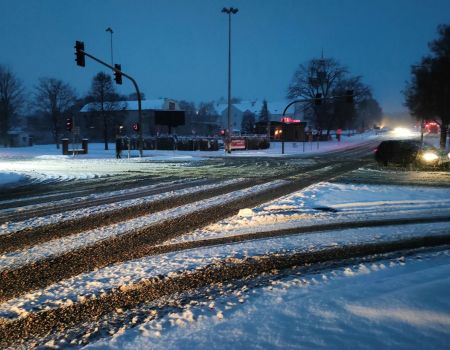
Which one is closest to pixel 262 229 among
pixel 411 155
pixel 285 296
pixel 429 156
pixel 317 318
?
pixel 285 296

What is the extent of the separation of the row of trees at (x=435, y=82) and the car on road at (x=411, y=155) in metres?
11.0

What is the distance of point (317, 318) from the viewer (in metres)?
3.90

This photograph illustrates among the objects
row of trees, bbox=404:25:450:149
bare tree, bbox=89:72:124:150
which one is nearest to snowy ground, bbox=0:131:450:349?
row of trees, bbox=404:25:450:149

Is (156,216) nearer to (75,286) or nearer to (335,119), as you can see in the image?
(75,286)

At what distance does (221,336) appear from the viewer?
357 cm

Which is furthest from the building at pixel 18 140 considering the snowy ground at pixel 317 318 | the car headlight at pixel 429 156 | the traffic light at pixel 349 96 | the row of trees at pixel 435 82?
the snowy ground at pixel 317 318

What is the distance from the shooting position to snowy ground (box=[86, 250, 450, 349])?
3461mm

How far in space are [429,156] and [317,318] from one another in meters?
19.6

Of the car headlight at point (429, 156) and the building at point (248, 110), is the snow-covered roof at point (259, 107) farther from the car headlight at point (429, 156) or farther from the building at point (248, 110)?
the car headlight at point (429, 156)

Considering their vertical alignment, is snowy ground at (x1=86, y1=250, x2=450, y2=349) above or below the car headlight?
below

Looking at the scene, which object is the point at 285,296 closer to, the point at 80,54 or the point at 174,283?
the point at 174,283

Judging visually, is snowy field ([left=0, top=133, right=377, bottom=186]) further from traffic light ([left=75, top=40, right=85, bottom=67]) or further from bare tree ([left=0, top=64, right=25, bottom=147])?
bare tree ([left=0, top=64, right=25, bottom=147])

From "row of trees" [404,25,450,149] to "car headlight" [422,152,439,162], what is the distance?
12.2 metres

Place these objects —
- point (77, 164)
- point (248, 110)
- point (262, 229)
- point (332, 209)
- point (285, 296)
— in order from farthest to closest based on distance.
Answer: point (248, 110), point (77, 164), point (332, 209), point (262, 229), point (285, 296)
